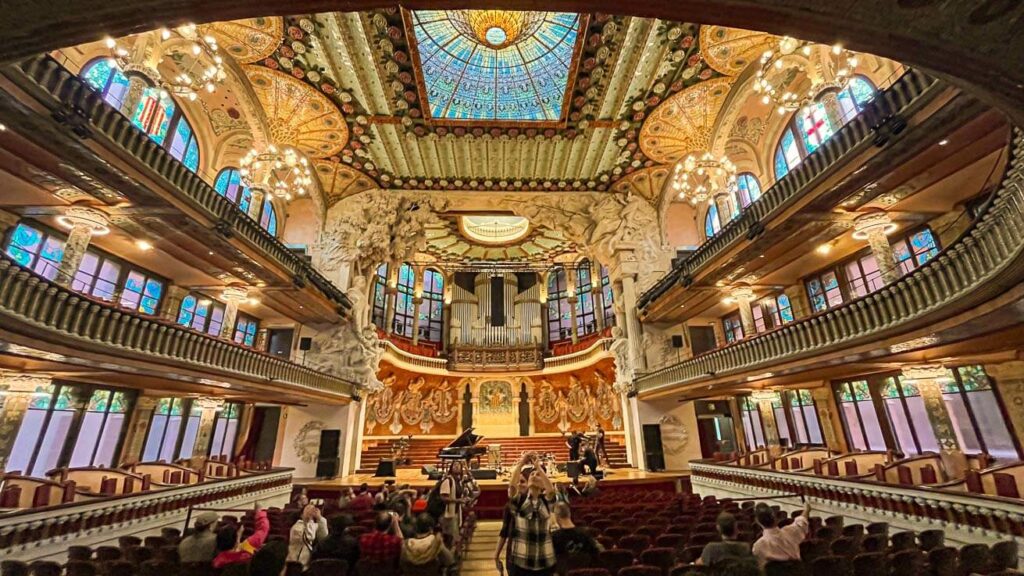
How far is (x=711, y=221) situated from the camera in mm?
17922

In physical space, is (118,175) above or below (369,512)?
above

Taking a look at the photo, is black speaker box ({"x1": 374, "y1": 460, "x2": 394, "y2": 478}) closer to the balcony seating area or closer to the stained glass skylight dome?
the balcony seating area

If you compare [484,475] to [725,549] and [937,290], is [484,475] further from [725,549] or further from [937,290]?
[937,290]

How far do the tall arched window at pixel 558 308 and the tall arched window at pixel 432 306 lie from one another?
23.1ft

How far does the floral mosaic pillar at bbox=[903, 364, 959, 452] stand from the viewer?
8.40m

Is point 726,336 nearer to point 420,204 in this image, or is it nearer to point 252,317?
point 420,204

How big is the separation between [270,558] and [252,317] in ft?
54.9

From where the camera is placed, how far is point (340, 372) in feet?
55.8

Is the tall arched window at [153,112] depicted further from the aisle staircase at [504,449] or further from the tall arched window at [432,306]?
the tall arched window at [432,306]

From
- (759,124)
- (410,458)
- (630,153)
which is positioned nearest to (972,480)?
(759,124)

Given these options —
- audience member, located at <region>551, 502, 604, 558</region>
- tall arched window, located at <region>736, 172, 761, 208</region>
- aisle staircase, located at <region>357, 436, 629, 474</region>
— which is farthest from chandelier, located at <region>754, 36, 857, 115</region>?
aisle staircase, located at <region>357, 436, 629, 474</region>

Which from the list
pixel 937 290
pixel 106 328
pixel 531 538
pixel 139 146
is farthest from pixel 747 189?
pixel 106 328

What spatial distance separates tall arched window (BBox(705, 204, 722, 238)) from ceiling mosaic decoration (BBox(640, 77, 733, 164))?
2.79m

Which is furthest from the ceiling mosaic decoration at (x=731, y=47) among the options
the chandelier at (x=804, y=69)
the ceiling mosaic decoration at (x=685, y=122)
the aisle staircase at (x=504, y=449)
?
the aisle staircase at (x=504, y=449)
